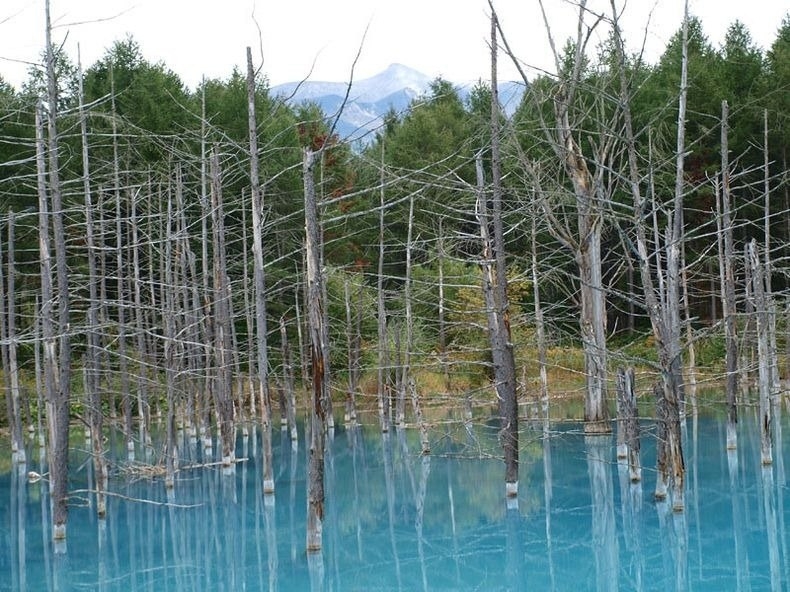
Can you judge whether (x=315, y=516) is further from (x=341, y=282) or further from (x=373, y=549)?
(x=341, y=282)

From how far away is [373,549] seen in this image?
11219 millimetres

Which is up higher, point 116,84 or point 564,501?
point 116,84

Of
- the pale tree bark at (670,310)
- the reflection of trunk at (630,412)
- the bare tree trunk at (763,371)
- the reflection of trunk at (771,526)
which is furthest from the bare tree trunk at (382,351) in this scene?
the pale tree bark at (670,310)

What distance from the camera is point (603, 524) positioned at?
11492 millimetres

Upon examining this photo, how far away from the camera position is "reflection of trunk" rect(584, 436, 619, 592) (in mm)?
9336

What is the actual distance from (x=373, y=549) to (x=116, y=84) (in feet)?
69.3

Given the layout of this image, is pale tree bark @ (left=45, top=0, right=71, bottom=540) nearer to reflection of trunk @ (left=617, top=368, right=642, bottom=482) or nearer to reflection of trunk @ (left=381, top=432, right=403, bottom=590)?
reflection of trunk @ (left=381, top=432, right=403, bottom=590)

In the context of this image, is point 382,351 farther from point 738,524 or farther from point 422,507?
point 738,524

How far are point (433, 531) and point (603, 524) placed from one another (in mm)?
1956

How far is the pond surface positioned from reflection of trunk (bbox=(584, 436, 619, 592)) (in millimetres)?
31

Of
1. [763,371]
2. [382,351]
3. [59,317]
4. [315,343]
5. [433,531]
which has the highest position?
→ [59,317]

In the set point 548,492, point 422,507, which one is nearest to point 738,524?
point 548,492

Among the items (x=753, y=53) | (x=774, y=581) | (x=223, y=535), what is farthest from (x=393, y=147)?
(x=774, y=581)

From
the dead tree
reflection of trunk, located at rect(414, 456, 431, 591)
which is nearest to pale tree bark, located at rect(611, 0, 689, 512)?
reflection of trunk, located at rect(414, 456, 431, 591)
